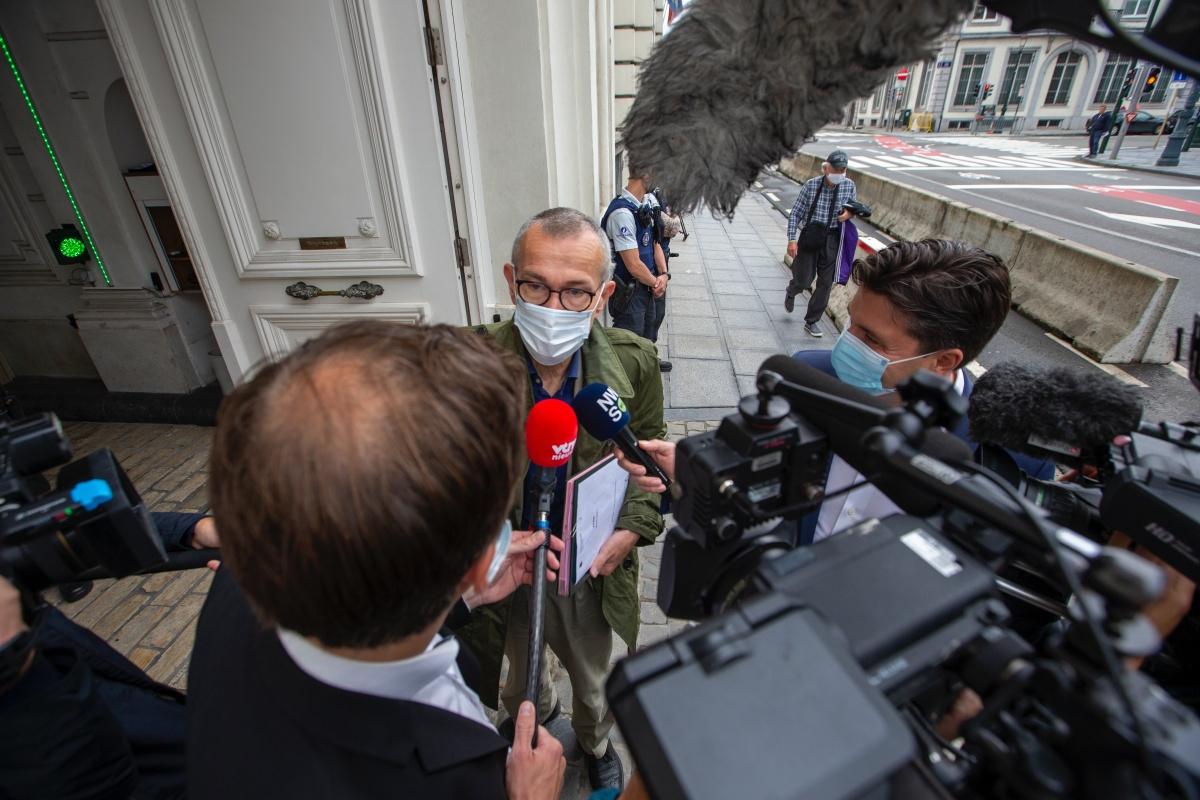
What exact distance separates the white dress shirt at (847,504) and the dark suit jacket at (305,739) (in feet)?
2.86

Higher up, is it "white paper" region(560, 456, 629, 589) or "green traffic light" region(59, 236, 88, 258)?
"green traffic light" region(59, 236, 88, 258)

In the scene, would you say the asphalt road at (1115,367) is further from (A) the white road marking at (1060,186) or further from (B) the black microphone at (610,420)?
(A) the white road marking at (1060,186)

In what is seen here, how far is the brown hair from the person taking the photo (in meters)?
1.57

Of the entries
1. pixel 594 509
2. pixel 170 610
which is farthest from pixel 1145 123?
pixel 170 610

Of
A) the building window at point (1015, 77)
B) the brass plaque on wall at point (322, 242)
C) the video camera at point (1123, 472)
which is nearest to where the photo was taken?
the video camera at point (1123, 472)

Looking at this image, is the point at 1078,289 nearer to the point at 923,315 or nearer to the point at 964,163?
the point at 923,315

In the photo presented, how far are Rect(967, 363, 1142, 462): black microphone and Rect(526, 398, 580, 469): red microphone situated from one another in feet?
3.34

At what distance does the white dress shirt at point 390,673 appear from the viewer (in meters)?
0.76

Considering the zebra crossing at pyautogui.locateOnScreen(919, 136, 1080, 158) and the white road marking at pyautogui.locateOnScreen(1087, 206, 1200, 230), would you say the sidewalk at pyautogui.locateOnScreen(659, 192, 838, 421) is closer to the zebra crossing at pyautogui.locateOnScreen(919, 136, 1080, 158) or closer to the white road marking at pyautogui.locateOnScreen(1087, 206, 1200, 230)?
the white road marking at pyautogui.locateOnScreen(1087, 206, 1200, 230)

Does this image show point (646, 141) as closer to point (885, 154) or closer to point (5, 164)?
point (5, 164)

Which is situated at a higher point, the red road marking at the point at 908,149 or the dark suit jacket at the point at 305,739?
the dark suit jacket at the point at 305,739

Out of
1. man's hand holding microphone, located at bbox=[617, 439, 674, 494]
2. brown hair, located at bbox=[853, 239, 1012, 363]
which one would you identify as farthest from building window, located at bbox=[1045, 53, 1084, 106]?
man's hand holding microphone, located at bbox=[617, 439, 674, 494]

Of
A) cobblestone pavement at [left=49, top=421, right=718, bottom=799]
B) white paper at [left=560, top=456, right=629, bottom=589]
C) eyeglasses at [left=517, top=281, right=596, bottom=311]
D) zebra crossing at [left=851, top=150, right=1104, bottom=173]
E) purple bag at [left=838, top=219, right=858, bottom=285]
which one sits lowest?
cobblestone pavement at [left=49, top=421, right=718, bottom=799]

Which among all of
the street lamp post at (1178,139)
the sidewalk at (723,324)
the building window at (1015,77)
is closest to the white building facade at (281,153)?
the sidewalk at (723,324)
